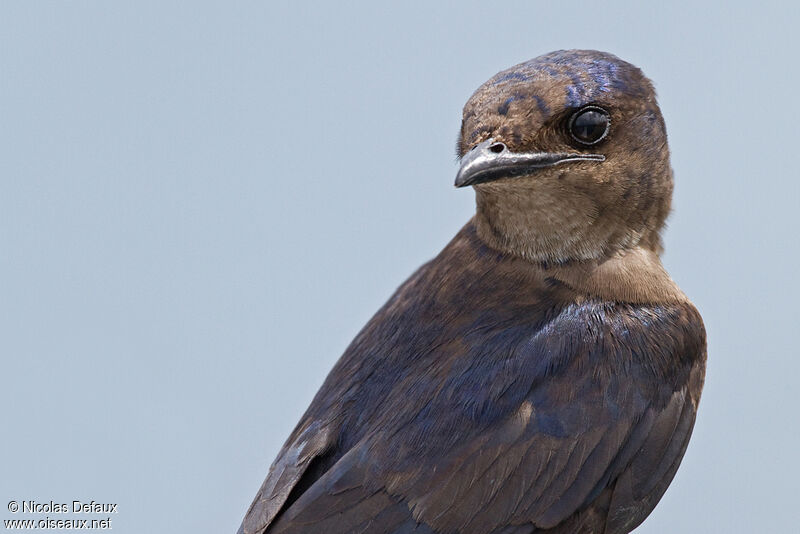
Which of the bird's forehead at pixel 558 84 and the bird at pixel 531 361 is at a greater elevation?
the bird's forehead at pixel 558 84

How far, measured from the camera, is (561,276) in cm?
241

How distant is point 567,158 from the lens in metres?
2.19

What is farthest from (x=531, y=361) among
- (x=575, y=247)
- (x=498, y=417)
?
(x=575, y=247)

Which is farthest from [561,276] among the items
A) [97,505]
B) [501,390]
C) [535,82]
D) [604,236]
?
[97,505]

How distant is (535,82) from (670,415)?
2.52 feet

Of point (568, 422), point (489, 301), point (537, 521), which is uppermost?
point (489, 301)

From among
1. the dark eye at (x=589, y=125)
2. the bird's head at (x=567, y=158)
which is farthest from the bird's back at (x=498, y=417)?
the dark eye at (x=589, y=125)

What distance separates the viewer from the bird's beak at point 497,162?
82.4 inches

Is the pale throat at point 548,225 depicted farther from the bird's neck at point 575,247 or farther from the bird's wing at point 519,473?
the bird's wing at point 519,473

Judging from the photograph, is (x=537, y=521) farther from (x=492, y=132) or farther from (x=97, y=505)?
(x=97, y=505)

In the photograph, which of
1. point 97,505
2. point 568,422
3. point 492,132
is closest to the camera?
point 492,132

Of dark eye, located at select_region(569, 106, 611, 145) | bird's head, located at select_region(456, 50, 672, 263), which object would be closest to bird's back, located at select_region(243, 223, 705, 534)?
bird's head, located at select_region(456, 50, 672, 263)

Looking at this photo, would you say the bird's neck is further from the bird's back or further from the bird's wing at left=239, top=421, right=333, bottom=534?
the bird's wing at left=239, top=421, right=333, bottom=534

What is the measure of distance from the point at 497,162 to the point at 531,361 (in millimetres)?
457
